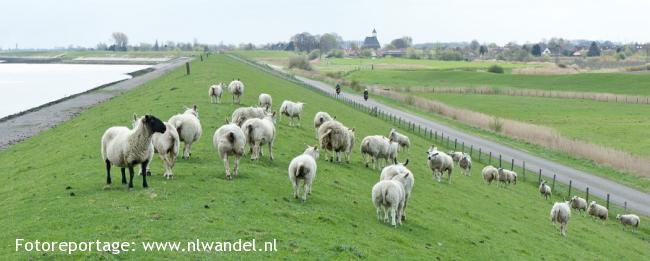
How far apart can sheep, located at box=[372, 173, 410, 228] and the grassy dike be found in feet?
1.93

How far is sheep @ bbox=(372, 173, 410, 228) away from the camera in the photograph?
65.9ft

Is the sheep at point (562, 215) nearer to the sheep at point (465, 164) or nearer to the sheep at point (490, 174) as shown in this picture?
the sheep at point (490, 174)

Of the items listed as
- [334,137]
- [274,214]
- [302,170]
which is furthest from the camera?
[334,137]

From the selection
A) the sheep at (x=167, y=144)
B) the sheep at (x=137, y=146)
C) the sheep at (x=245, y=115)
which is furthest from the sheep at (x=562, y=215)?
the sheep at (x=137, y=146)

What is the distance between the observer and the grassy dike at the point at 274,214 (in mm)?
16562

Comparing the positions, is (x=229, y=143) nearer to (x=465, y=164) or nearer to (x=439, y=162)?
(x=439, y=162)

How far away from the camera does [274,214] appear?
62.6 ft

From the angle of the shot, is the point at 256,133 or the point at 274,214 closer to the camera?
the point at 274,214

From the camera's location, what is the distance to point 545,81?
556 ft

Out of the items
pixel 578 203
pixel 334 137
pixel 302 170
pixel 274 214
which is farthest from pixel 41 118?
pixel 274 214

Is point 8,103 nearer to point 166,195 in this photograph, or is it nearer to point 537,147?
point 537,147

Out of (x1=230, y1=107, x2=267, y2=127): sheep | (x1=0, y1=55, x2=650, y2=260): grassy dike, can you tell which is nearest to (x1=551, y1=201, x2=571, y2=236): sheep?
(x1=0, y1=55, x2=650, y2=260): grassy dike

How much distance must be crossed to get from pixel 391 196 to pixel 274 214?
156 inches

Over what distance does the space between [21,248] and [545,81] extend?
557ft
